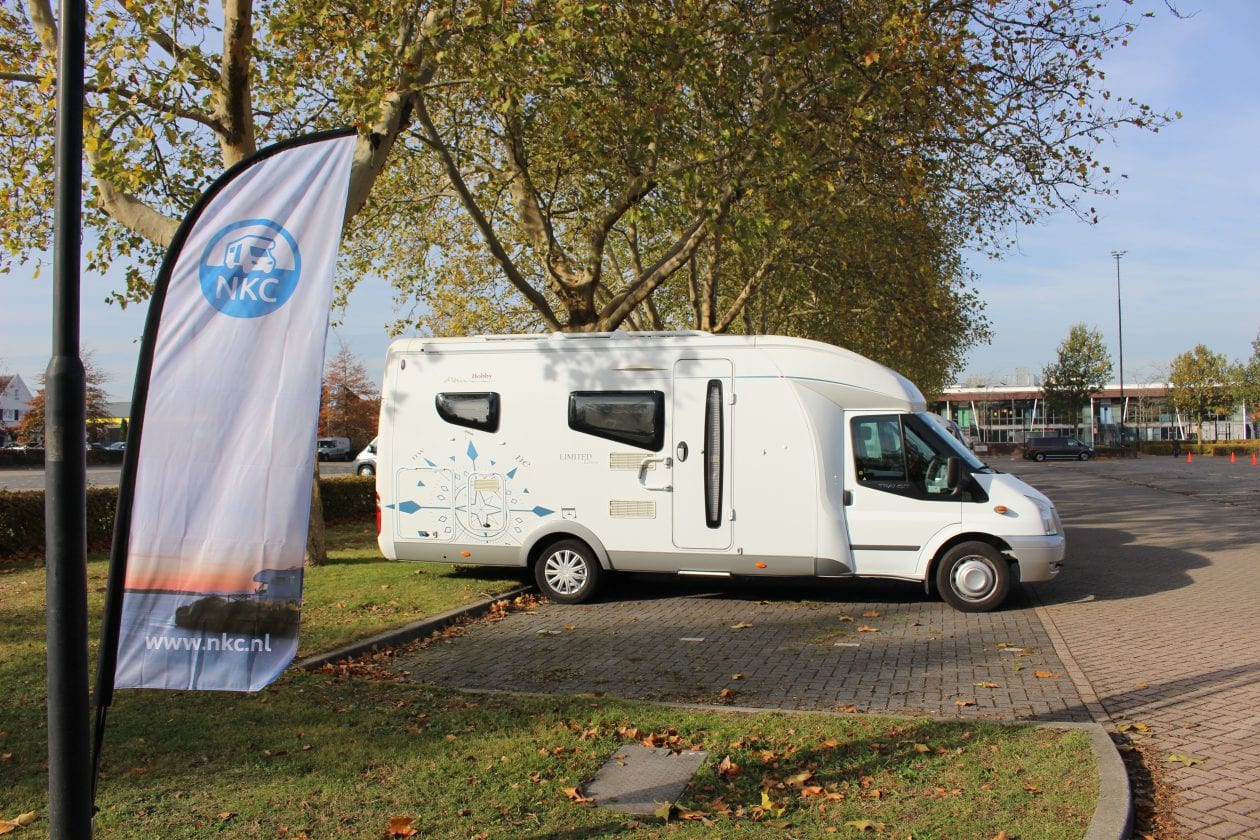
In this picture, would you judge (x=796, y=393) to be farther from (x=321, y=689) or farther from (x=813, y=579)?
(x=321, y=689)

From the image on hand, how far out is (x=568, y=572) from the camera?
11109 millimetres

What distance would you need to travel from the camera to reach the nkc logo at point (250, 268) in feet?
12.7

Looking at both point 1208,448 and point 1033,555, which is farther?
point 1208,448

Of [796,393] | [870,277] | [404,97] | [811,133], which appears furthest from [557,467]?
[870,277]

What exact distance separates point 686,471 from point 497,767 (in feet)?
19.0

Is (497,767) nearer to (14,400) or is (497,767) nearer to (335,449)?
(335,449)

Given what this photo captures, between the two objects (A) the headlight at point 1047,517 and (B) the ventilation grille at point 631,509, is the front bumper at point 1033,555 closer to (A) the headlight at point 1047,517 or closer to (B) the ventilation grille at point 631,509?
(A) the headlight at point 1047,517

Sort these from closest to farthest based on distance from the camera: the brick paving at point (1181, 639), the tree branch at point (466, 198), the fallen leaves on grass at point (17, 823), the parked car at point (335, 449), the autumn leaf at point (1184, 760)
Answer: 1. the fallen leaves on grass at point (17, 823)
2. the brick paving at point (1181, 639)
3. the autumn leaf at point (1184, 760)
4. the tree branch at point (466, 198)
5. the parked car at point (335, 449)

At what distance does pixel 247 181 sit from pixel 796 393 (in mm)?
7408

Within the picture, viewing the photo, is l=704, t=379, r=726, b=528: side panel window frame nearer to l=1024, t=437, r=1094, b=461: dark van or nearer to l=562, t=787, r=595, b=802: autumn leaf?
l=562, t=787, r=595, b=802: autumn leaf

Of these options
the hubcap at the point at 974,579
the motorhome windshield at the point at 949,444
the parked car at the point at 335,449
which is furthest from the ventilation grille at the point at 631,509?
the parked car at the point at 335,449

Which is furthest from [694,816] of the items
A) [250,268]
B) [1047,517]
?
[1047,517]

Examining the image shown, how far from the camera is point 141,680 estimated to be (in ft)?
12.5

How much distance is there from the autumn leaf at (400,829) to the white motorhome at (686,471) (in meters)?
6.46
